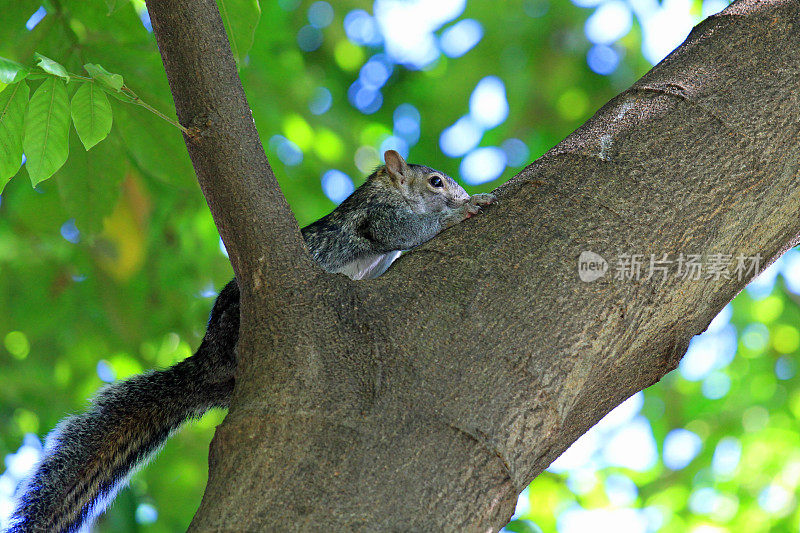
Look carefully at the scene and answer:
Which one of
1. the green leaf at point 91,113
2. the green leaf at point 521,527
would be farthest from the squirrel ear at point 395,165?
the green leaf at point 91,113

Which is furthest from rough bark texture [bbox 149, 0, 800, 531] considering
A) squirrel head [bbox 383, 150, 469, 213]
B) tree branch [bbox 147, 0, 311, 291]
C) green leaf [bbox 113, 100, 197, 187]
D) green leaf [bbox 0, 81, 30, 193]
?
squirrel head [bbox 383, 150, 469, 213]

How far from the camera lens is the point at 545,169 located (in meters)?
1.61

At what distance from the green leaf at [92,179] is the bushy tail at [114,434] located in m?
0.49

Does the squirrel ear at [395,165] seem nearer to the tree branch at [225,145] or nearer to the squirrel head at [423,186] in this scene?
the squirrel head at [423,186]

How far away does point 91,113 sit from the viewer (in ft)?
4.55

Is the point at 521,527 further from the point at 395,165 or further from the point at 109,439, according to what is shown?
the point at 109,439

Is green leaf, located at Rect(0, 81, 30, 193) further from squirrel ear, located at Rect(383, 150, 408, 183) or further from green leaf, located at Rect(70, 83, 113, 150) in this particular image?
squirrel ear, located at Rect(383, 150, 408, 183)

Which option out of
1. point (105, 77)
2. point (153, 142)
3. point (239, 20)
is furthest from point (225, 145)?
point (153, 142)

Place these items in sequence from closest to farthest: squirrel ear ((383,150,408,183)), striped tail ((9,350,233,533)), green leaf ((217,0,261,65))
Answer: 1. striped tail ((9,350,233,533))
2. green leaf ((217,0,261,65))
3. squirrel ear ((383,150,408,183))

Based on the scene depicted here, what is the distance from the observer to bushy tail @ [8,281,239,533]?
5.67 ft

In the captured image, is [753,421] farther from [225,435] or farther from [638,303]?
[225,435]

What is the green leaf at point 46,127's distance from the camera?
1.38m

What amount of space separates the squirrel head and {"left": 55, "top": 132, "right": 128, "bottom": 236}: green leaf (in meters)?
1.29

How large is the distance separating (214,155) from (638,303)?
33.1 inches
